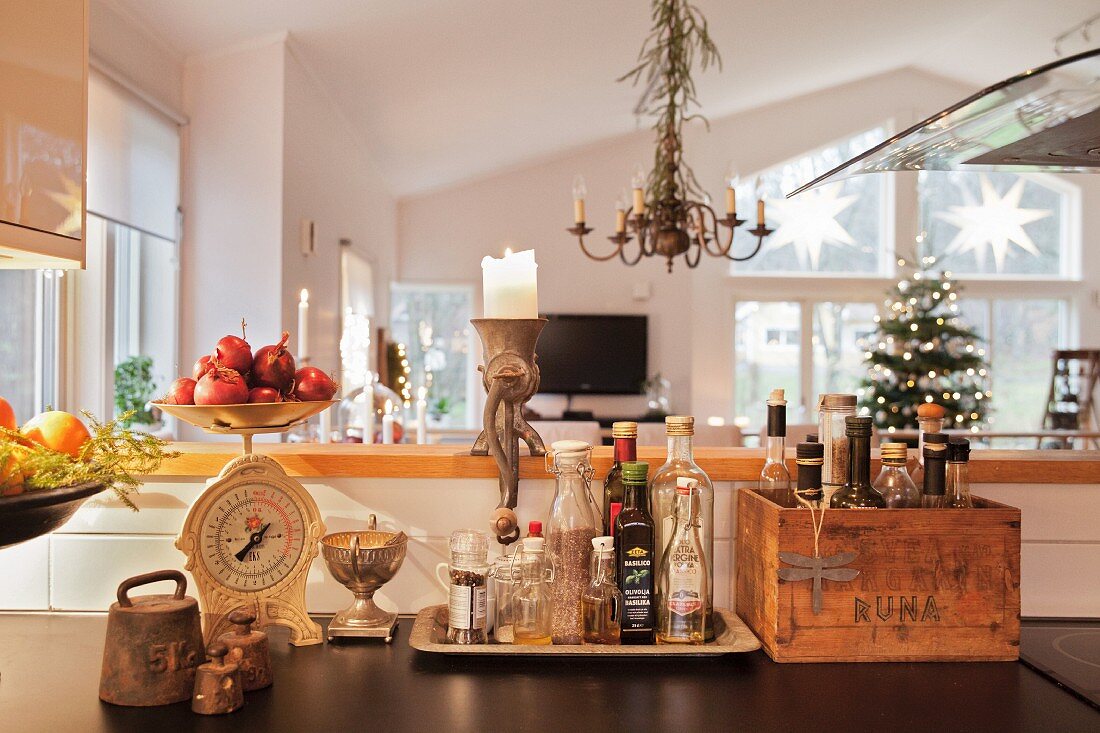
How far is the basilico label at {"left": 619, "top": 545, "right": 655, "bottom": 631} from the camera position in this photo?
3.91 ft

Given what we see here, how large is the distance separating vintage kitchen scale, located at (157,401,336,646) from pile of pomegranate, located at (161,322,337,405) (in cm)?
2

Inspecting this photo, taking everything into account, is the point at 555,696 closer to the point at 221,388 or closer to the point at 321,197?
the point at 221,388

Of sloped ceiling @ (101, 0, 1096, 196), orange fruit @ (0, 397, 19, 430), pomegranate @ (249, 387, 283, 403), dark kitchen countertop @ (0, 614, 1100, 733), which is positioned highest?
sloped ceiling @ (101, 0, 1096, 196)

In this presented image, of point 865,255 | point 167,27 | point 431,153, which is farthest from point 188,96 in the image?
point 865,255

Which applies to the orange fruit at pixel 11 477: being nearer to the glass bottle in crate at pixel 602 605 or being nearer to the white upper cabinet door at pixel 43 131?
the white upper cabinet door at pixel 43 131

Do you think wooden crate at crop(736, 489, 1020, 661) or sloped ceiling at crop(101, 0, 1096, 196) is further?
sloped ceiling at crop(101, 0, 1096, 196)

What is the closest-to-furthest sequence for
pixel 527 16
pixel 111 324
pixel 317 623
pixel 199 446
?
pixel 317 623 → pixel 199 446 → pixel 111 324 → pixel 527 16

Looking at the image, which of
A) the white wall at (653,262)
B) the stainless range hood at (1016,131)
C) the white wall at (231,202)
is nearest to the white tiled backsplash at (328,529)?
the stainless range hood at (1016,131)

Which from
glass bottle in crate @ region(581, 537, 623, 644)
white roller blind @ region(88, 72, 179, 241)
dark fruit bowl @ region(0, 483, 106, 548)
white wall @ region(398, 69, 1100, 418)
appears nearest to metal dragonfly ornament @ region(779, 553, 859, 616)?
glass bottle in crate @ region(581, 537, 623, 644)

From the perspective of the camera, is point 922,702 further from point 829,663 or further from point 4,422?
point 4,422

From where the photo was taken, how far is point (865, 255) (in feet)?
27.3

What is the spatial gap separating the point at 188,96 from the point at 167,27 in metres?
0.45

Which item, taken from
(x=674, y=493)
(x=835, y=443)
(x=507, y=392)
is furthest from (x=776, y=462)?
(x=507, y=392)

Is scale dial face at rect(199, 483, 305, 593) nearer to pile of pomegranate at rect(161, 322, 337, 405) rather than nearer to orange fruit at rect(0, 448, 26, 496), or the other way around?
pile of pomegranate at rect(161, 322, 337, 405)
